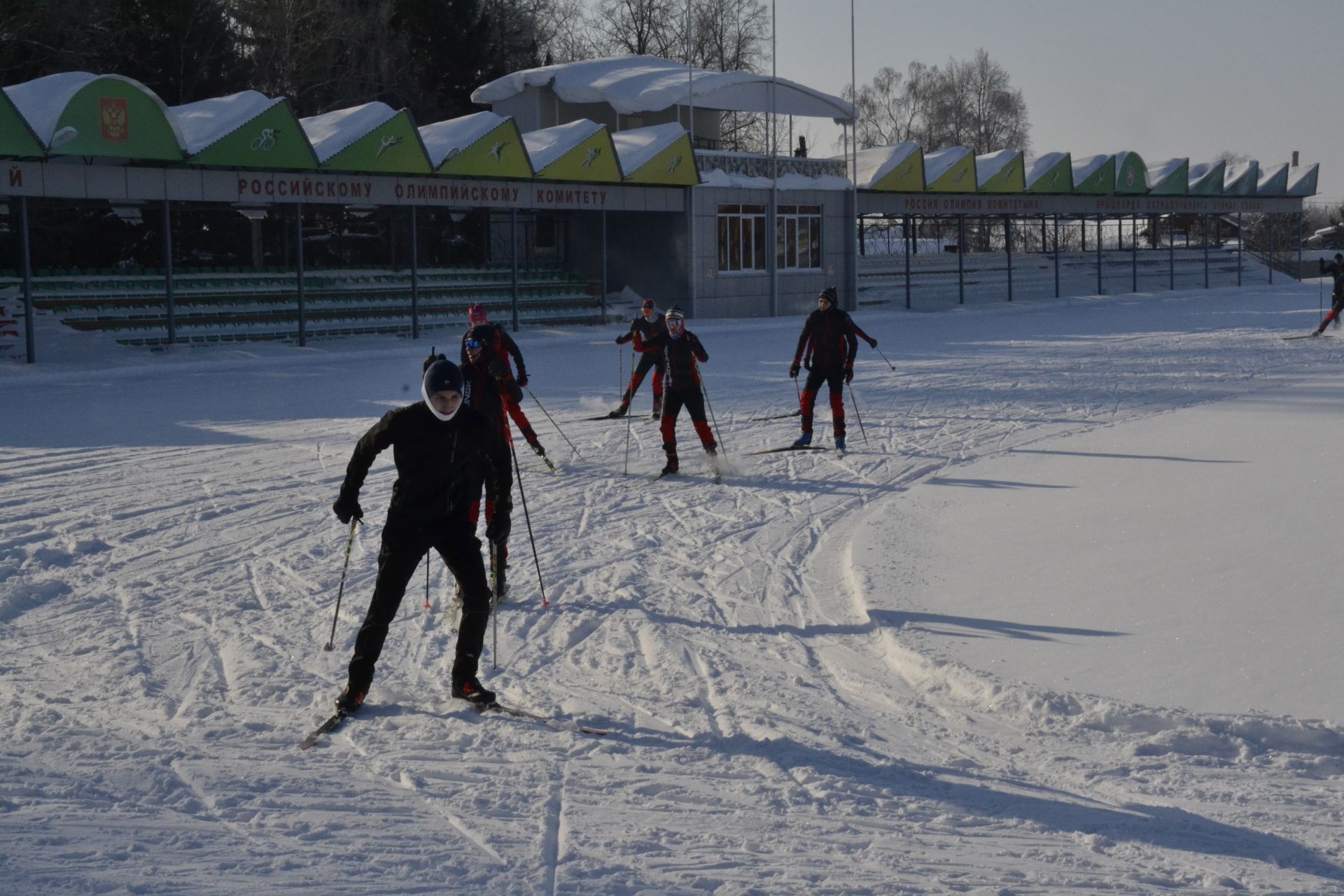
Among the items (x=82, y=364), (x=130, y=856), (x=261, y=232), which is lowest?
(x=130, y=856)

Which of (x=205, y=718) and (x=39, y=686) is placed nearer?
(x=205, y=718)

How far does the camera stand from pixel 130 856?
14.7 feet

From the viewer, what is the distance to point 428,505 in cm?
597

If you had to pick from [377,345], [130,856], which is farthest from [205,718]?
[377,345]

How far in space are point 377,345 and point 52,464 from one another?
46.4 feet

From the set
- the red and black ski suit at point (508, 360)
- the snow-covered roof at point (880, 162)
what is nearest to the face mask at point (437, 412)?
the red and black ski suit at point (508, 360)

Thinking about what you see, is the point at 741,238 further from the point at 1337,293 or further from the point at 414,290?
the point at 1337,293

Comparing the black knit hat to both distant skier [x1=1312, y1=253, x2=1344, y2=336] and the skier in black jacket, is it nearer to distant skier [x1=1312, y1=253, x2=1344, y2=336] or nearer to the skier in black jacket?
the skier in black jacket

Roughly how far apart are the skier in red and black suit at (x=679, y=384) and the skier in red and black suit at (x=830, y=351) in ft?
4.55

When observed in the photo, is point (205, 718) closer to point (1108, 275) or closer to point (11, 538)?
point (11, 538)

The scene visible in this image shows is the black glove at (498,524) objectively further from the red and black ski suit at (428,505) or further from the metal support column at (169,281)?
the metal support column at (169,281)

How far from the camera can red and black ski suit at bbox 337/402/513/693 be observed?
5883 mm

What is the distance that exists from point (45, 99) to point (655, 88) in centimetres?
1981

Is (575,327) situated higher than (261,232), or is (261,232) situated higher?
(261,232)
